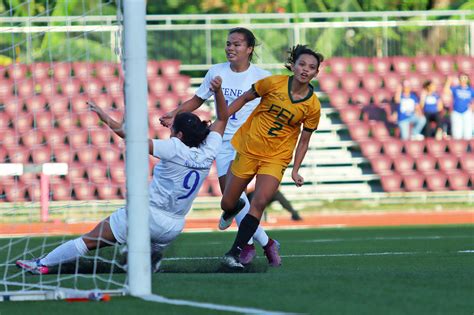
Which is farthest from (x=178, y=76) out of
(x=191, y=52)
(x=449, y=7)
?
(x=449, y=7)

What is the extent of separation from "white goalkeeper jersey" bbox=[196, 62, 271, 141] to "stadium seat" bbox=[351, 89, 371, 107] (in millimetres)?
14068

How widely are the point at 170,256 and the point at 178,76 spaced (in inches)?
499

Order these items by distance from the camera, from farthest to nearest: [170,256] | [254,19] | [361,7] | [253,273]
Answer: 1. [361,7]
2. [254,19]
3. [170,256]
4. [253,273]

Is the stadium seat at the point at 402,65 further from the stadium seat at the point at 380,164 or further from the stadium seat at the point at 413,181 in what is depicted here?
the stadium seat at the point at 413,181

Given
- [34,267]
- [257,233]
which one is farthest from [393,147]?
[34,267]

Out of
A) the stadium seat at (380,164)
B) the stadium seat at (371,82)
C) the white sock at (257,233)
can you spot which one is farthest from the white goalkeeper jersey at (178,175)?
the stadium seat at (371,82)

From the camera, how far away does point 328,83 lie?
78.6ft

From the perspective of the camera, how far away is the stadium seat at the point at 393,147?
76.4 ft

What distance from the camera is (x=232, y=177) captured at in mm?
9203

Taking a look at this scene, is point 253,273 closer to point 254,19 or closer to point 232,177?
point 232,177

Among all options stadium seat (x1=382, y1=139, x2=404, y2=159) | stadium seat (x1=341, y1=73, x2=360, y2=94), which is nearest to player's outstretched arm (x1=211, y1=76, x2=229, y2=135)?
stadium seat (x1=382, y1=139, x2=404, y2=159)

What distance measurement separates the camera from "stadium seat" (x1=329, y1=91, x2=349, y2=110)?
78.1 ft

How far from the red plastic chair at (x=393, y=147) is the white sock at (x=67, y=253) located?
1579 centimetres

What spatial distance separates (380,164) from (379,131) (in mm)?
864
